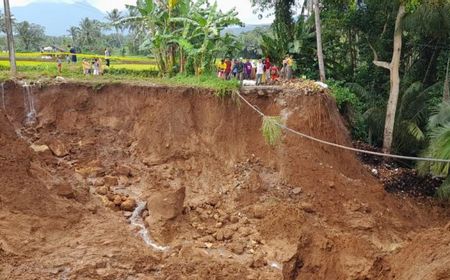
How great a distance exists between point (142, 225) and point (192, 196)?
1879mm

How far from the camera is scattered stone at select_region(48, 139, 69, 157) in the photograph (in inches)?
527

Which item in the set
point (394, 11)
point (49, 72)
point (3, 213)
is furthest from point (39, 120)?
point (394, 11)

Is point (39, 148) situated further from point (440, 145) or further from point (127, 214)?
point (440, 145)

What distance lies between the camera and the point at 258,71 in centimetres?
1628

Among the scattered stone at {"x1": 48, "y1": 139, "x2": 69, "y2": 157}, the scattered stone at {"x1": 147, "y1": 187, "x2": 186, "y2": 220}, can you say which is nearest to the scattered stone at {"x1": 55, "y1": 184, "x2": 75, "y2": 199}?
the scattered stone at {"x1": 147, "y1": 187, "x2": 186, "y2": 220}

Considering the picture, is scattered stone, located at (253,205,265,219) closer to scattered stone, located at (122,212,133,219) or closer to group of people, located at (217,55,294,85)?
scattered stone, located at (122,212,133,219)

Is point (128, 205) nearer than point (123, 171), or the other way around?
point (128, 205)

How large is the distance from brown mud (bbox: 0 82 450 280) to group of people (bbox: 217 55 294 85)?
2.32 m

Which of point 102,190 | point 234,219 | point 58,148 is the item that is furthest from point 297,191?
point 58,148

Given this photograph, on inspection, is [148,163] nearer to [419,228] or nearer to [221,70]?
[221,70]

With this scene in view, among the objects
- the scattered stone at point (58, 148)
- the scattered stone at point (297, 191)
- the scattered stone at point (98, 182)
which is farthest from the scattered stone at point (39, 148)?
the scattered stone at point (297, 191)

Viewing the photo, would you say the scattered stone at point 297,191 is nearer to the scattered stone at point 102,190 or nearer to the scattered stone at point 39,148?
the scattered stone at point 102,190

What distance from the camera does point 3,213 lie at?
10.1m

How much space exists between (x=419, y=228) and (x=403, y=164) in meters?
4.40
